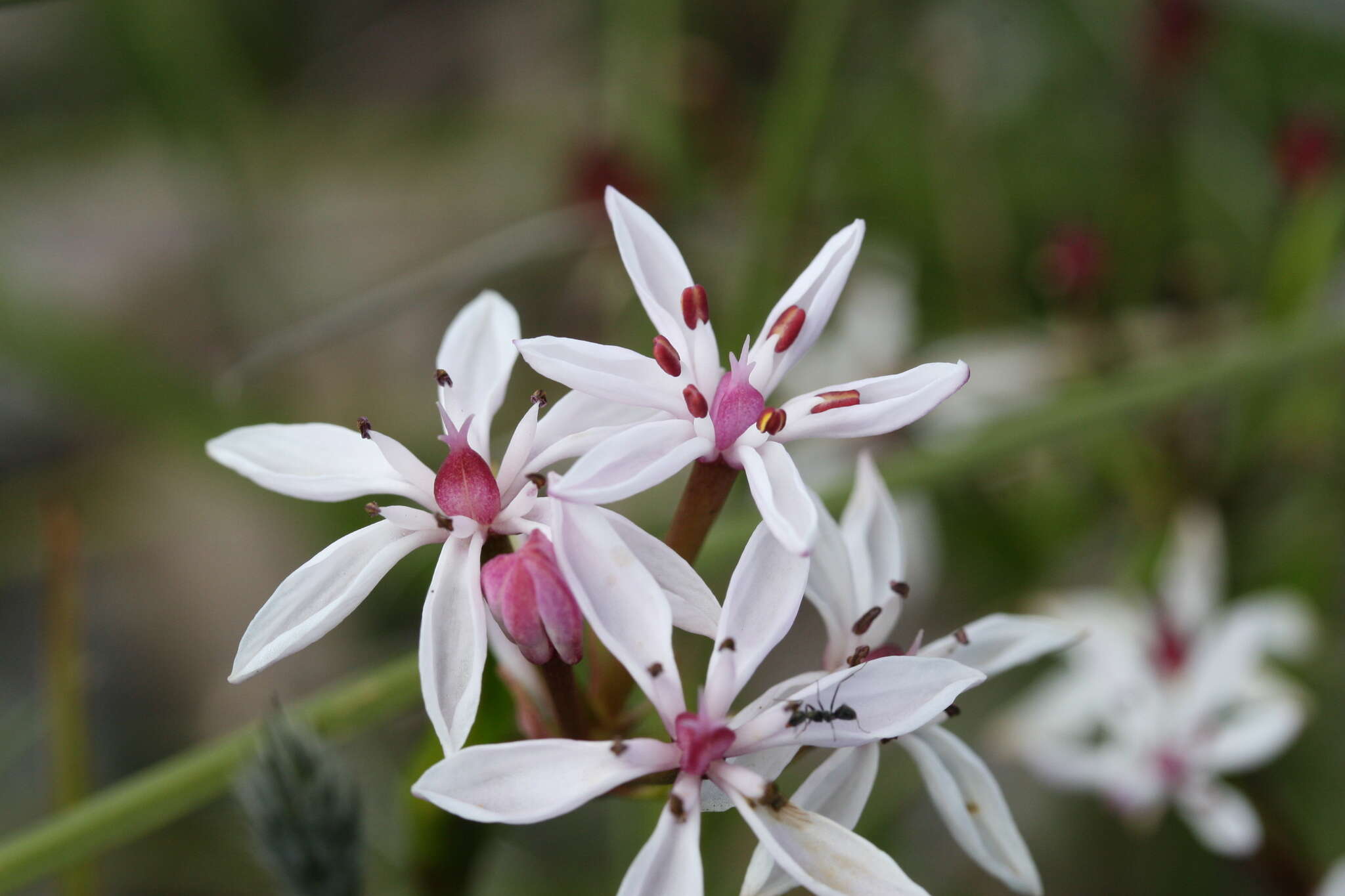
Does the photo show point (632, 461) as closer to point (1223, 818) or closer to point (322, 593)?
point (322, 593)

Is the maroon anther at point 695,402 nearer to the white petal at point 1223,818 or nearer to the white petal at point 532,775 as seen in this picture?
the white petal at point 532,775

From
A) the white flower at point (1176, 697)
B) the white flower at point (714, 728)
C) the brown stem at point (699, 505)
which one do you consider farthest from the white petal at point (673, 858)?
the white flower at point (1176, 697)

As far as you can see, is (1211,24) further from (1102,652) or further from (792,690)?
(792,690)

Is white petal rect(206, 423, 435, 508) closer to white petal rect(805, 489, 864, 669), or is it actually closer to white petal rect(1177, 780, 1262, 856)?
white petal rect(805, 489, 864, 669)

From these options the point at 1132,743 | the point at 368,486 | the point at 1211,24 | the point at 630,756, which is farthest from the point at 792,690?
the point at 1211,24

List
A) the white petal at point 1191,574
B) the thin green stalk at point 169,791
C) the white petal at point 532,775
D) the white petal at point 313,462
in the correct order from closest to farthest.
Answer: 1. the white petal at point 532,775
2. the white petal at point 313,462
3. the thin green stalk at point 169,791
4. the white petal at point 1191,574

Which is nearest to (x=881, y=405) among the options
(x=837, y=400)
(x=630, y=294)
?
(x=837, y=400)
